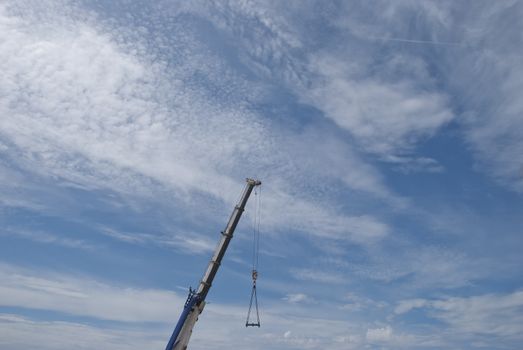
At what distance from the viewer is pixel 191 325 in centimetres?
5244

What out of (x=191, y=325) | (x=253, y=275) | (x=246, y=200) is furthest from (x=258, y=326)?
(x=246, y=200)

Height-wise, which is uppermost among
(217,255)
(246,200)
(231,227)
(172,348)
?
(246,200)

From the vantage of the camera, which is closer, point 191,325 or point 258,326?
point 191,325

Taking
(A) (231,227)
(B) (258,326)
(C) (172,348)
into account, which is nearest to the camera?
(C) (172,348)

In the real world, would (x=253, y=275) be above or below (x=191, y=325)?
above

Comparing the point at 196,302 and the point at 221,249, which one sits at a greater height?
the point at 221,249

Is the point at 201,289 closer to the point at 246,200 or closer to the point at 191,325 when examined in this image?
the point at 191,325

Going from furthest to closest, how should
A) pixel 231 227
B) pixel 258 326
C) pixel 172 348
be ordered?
pixel 258 326
pixel 231 227
pixel 172 348

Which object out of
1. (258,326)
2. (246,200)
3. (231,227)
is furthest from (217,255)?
(258,326)

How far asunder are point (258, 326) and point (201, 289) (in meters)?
10.6

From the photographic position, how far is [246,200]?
5684 centimetres

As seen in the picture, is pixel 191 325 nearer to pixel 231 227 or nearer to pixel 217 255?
pixel 217 255

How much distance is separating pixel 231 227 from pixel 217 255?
3588 mm

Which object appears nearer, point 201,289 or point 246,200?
point 201,289
